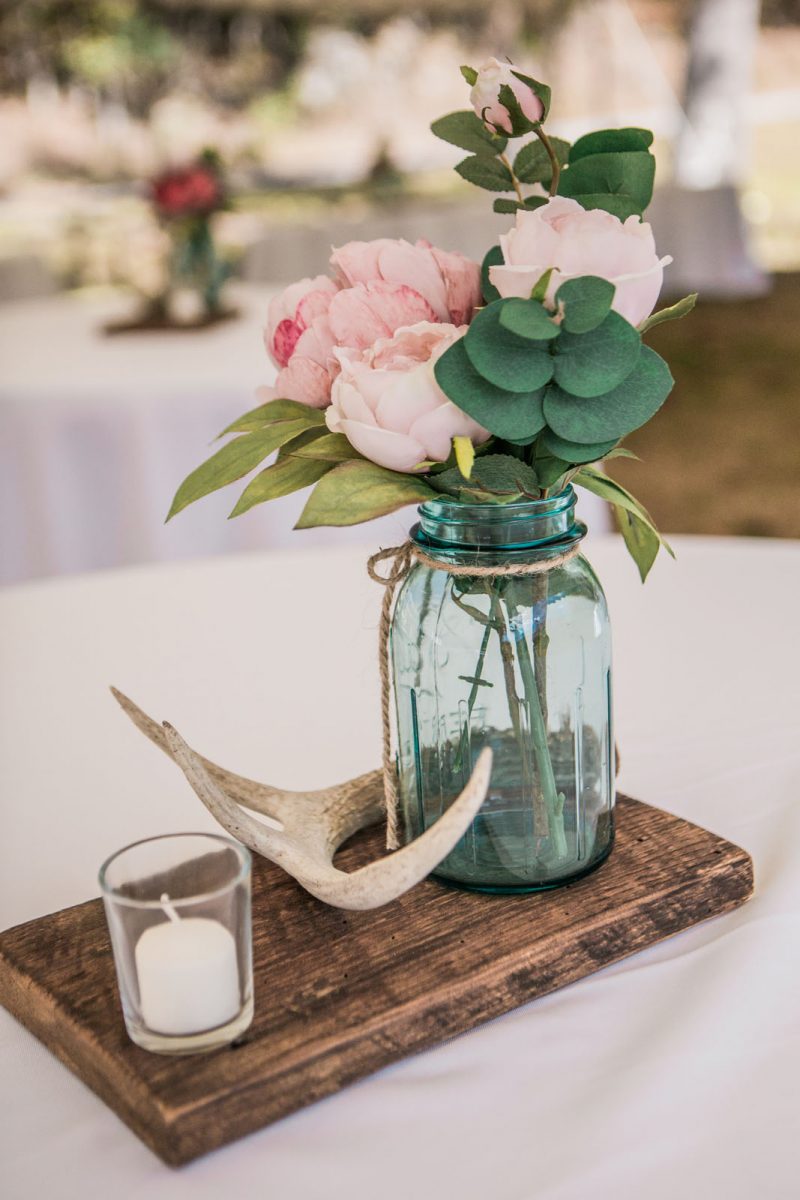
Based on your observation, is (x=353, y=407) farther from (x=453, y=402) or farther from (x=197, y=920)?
(x=197, y=920)

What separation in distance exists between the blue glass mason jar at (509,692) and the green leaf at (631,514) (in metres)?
0.01

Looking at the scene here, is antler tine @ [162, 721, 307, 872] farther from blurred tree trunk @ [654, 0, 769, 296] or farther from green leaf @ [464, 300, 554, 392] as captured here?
blurred tree trunk @ [654, 0, 769, 296]

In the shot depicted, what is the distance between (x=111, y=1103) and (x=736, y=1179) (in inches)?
9.3

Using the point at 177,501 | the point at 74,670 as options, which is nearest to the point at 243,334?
the point at 74,670

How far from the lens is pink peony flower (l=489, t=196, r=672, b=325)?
500mm

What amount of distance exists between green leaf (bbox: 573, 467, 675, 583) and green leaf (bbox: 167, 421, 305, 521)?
0.44 ft

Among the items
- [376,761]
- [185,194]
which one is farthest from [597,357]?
[185,194]

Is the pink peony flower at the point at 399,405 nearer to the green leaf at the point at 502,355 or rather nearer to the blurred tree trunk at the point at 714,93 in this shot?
the green leaf at the point at 502,355

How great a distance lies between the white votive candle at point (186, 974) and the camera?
0.48 meters

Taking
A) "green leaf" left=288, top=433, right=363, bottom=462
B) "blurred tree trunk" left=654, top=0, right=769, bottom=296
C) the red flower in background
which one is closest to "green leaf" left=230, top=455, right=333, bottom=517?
"green leaf" left=288, top=433, right=363, bottom=462

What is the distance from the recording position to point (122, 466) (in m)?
1.97

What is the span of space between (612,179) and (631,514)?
159 mm

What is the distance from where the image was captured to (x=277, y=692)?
36.1 inches

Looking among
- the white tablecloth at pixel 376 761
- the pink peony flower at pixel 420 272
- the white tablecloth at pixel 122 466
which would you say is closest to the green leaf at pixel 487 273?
the pink peony flower at pixel 420 272
